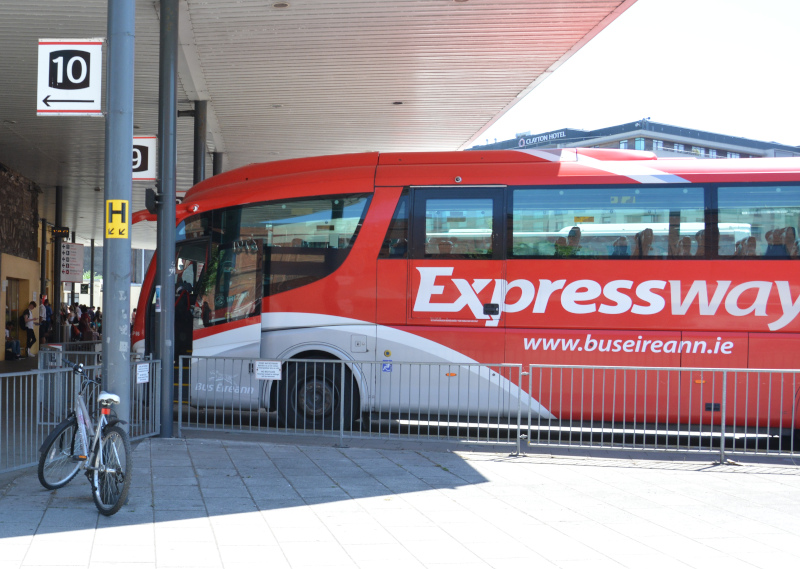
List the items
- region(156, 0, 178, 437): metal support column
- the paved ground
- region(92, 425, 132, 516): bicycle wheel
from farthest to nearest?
1. region(156, 0, 178, 437): metal support column
2. region(92, 425, 132, 516): bicycle wheel
3. the paved ground

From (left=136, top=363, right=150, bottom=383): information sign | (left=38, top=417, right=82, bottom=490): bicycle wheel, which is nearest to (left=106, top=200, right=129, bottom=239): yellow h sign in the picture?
(left=38, top=417, right=82, bottom=490): bicycle wheel

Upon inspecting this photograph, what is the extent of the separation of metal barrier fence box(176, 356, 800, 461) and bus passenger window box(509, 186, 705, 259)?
5.51 feet

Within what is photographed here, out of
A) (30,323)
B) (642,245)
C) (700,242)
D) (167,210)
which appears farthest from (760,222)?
(30,323)

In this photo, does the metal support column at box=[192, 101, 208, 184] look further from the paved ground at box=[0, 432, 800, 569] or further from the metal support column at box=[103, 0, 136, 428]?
the metal support column at box=[103, 0, 136, 428]

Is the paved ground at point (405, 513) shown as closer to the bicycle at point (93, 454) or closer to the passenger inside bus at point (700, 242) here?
the bicycle at point (93, 454)

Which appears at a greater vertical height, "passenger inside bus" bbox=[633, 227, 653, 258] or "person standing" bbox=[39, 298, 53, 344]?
"passenger inside bus" bbox=[633, 227, 653, 258]

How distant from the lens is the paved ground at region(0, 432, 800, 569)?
5.30 m

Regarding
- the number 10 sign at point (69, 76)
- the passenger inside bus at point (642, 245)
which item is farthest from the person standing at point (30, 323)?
the passenger inside bus at point (642, 245)

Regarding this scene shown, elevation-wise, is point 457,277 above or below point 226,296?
above

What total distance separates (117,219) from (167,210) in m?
2.89

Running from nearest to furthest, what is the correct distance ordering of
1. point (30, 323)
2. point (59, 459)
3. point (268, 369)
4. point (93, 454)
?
point (93, 454), point (59, 459), point (268, 369), point (30, 323)

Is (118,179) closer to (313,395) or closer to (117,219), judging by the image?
→ (117,219)

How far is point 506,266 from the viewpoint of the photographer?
10.7 m

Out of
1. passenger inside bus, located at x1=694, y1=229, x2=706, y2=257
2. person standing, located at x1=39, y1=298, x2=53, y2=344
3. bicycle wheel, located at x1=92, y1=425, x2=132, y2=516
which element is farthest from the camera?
person standing, located at x1=39, y1=298, x2=53, y2=344
